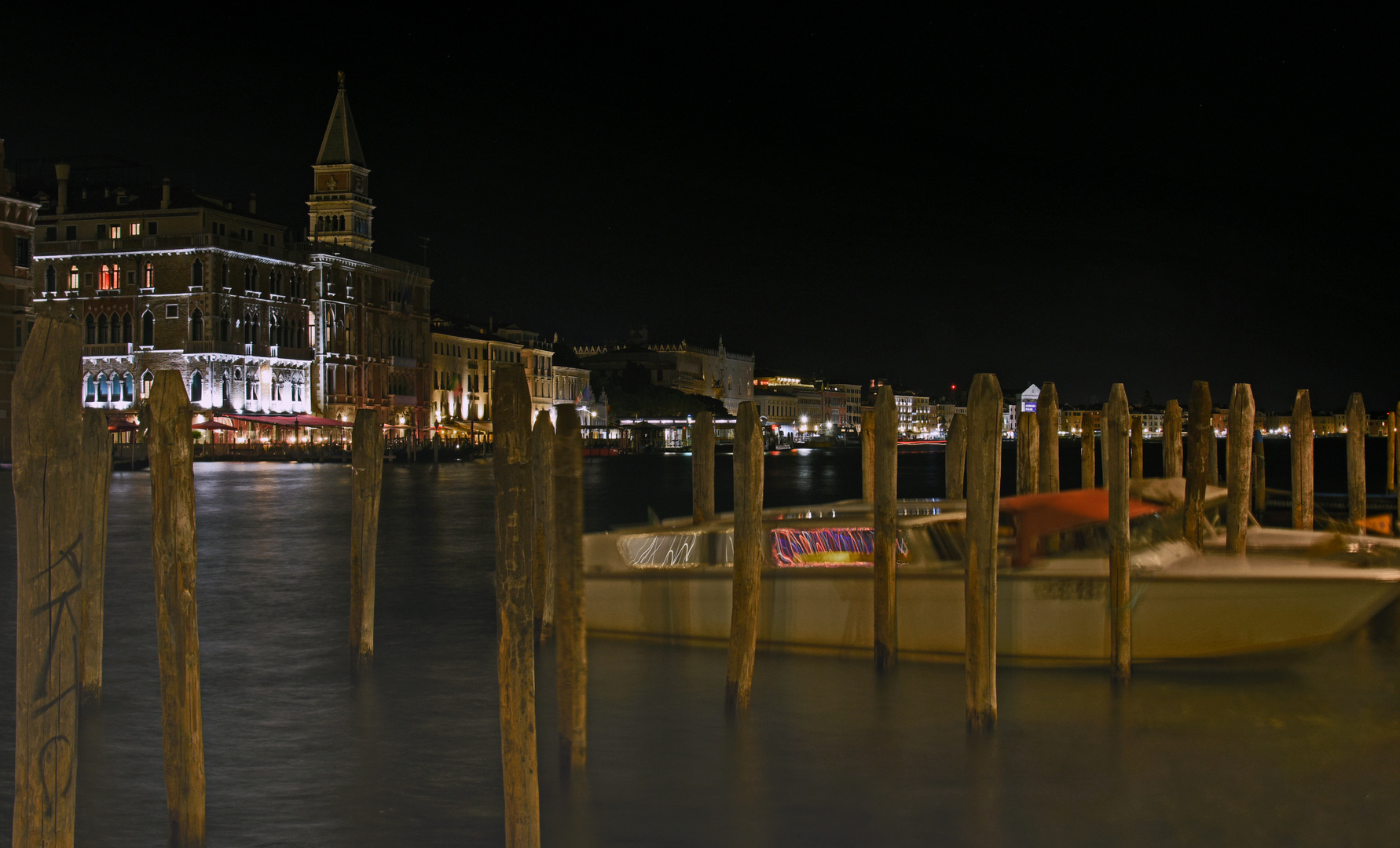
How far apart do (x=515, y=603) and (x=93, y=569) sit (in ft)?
15.7

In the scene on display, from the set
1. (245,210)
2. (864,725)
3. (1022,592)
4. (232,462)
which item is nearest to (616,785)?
(864,725)

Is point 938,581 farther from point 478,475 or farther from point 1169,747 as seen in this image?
point 478,475

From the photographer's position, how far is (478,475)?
50938 mm

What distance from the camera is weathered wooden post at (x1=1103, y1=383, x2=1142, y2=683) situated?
1006cm

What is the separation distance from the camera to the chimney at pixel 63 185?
59.5 metres

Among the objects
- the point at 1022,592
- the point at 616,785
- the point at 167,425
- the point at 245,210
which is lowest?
the point at 616,785

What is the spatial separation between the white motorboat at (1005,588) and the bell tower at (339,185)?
63263mm

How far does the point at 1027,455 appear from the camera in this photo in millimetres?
15891

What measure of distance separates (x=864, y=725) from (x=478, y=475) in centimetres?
4270

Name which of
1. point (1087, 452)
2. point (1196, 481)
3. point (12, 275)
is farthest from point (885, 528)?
point (12, 275)

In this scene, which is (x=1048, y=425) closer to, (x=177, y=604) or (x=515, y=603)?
(x=515, y=603)

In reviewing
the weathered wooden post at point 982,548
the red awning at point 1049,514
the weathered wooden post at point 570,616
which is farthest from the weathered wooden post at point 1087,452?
the weathered wooden post at point 570,616

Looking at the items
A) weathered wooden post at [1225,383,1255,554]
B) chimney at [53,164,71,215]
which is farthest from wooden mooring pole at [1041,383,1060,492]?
chimney at [53,164,71,215]

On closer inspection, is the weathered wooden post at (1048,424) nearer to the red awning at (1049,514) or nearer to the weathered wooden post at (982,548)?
the red awning at (1049,514)
